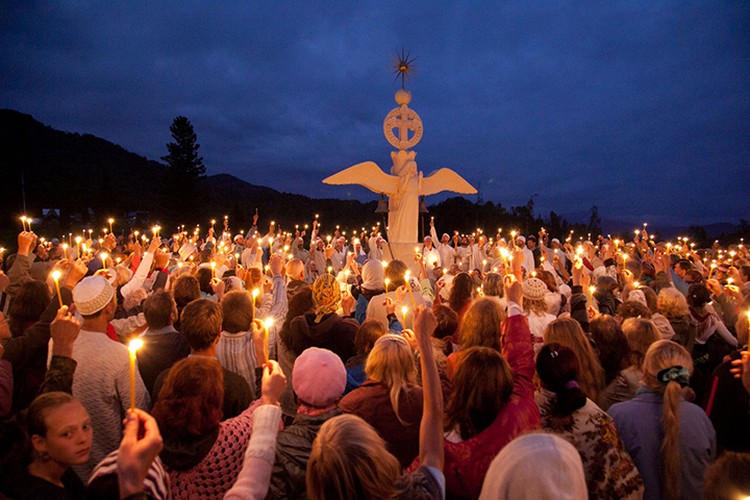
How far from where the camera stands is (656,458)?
251cm

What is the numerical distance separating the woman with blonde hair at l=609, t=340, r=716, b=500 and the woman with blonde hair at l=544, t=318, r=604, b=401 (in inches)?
12.8

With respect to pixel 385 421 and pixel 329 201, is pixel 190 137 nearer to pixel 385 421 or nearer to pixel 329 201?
pixel 329 201

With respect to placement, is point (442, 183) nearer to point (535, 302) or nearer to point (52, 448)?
point (535, 302)

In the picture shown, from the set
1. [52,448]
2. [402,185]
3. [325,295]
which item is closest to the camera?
[52,448]

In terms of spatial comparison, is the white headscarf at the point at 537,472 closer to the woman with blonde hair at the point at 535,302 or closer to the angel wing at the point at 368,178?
the woman with blonde hair at the point at 535,302

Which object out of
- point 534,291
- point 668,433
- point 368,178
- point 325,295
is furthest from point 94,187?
point 668,433

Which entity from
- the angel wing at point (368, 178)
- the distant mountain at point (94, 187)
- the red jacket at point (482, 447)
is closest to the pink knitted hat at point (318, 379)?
the red jacket at point (482, 447)

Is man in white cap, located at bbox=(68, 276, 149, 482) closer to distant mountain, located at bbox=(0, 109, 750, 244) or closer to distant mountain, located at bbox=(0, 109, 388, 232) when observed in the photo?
distant mountain, located at bbox=(0, 109, 750, 244)

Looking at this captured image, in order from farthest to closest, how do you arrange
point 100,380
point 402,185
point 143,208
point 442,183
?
point 143,208, point 442,183, point 402,185, point 100,380

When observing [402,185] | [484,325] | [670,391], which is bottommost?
[670,391]

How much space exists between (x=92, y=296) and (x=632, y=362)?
3.98 metres

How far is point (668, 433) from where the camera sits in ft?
7.98

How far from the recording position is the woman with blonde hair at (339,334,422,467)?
241 centimetres

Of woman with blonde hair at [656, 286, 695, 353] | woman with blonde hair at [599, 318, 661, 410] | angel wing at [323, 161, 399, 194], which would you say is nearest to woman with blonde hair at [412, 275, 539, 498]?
woman with blonde hair at [599, 318, 661, 410]
